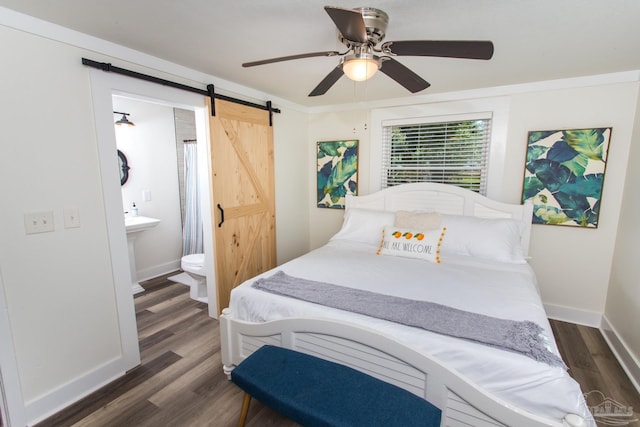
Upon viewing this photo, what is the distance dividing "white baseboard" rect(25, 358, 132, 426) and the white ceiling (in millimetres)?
2154

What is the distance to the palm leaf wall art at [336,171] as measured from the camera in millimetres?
3680

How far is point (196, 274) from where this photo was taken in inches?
124

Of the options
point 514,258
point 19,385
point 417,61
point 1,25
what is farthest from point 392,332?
point 1,25

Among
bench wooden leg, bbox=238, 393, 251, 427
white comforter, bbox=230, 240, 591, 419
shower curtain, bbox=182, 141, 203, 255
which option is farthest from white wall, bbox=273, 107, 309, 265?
bench wooden leg, bbox=238, 393, 251, 427

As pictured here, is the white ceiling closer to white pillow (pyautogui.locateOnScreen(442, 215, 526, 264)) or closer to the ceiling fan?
the ceiling fan

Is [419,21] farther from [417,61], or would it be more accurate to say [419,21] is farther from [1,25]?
[1,25]

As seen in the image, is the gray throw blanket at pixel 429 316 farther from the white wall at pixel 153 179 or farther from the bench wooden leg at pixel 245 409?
the white wall at pixel 153 179

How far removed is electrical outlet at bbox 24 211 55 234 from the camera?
166cm

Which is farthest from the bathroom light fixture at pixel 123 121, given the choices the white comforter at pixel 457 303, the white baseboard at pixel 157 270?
the white comforter at pixel 457 303

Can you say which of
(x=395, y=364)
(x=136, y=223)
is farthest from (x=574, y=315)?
(x=136, y=223)

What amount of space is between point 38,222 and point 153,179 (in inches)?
90.1

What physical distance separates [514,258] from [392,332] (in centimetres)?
160

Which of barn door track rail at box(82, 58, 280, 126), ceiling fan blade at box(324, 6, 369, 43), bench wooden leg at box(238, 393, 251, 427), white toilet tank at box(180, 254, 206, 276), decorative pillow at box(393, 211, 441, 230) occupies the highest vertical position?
barn door track rail at box(82, 58, 280, 126)

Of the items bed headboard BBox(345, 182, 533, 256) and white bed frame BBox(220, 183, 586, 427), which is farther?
bed headboard BBox(345, 182, 533, 256)
